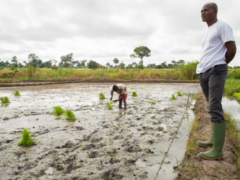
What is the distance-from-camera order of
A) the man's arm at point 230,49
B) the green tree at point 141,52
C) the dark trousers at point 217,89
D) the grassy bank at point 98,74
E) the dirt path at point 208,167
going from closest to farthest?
the dirt path at point 208,167
the man's arm at point 230,49
the dark trousers at point 217,89
the grassy bank at point 98,74
the green tree at point 141,52

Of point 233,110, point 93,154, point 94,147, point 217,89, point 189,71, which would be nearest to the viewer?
point 217,89

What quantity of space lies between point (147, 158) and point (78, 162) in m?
1.00

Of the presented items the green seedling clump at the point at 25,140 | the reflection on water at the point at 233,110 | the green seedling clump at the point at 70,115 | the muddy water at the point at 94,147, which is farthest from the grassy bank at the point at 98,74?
the green seedling clump at the point at 25,140

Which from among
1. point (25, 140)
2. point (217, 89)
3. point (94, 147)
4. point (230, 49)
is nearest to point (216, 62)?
point (230, 49)

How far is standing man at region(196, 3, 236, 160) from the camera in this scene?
2.41 m

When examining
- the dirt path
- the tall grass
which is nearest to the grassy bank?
the tall grass

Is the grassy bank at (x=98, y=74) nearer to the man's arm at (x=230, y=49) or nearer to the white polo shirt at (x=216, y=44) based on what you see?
the white polo shirt at (x=216, y=44)

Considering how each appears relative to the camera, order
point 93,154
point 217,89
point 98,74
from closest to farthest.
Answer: point 217,89, point 93,154, point 98,74

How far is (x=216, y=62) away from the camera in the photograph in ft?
8.14

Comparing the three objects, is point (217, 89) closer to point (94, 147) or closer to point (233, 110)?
point (94, 147)

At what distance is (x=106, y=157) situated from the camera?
114 inches

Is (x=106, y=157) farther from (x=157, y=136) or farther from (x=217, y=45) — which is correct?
(x=217, y=45)

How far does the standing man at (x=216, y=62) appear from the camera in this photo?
241 centimetres

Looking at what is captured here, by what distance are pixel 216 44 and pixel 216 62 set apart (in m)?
0.24
